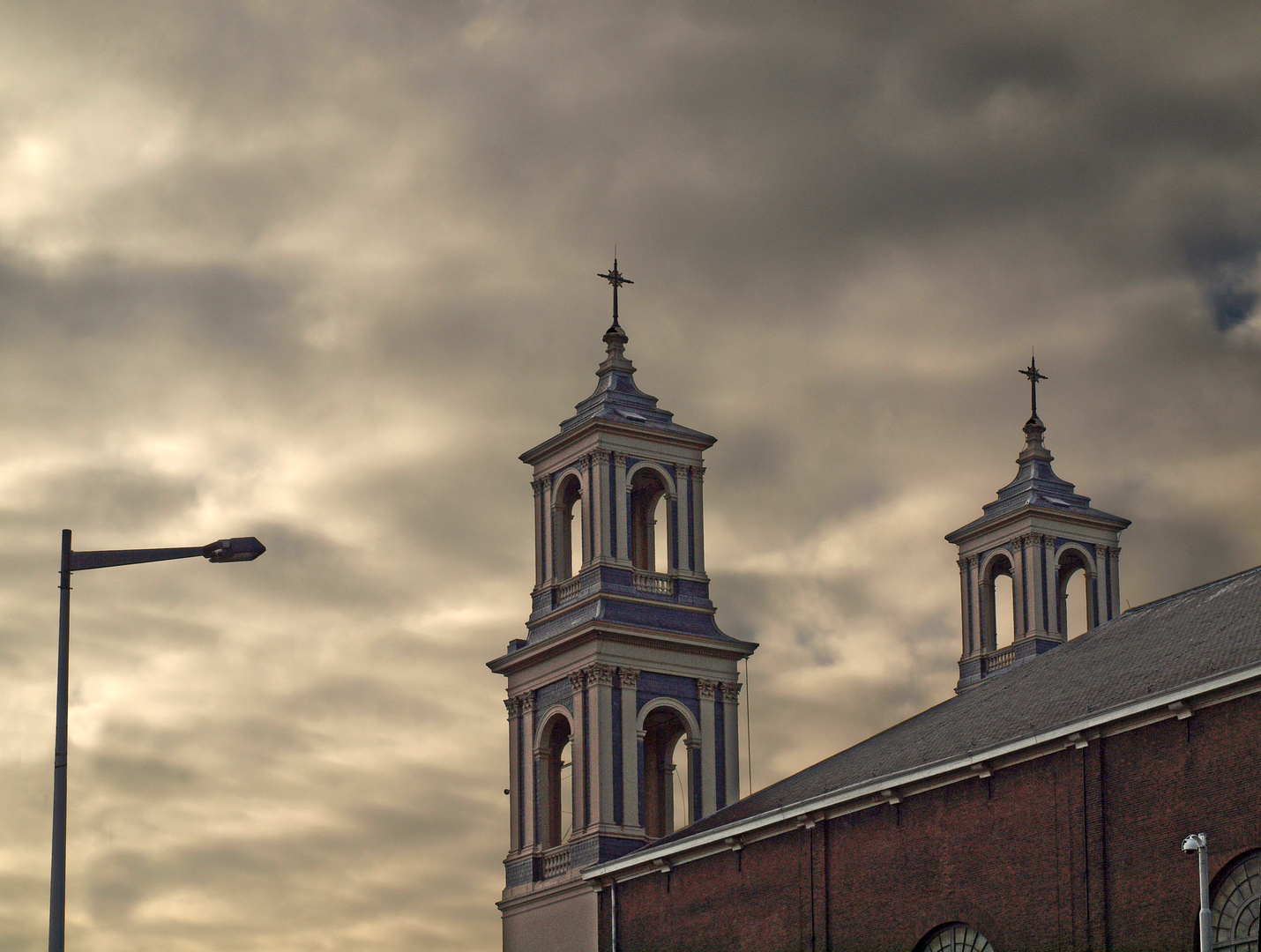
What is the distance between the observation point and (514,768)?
2702 inches

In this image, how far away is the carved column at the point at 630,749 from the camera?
64.9 meters

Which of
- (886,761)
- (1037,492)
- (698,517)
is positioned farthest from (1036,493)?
(886,761)

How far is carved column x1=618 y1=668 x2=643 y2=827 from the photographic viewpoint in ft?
213

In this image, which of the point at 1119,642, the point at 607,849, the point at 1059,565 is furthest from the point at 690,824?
the point at 1059,565

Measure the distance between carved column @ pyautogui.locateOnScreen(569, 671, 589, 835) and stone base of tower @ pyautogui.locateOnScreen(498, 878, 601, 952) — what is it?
6.84 feet

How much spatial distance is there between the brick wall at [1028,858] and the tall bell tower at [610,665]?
9.56 m

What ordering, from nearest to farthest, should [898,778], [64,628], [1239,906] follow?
[64,628], [1239,906], [898,778]

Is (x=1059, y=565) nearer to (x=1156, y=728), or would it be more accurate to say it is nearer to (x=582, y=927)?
(x=582, y=927)

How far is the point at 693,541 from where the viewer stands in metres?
68.6

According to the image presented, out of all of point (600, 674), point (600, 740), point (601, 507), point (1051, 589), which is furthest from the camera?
point (1051, 589)

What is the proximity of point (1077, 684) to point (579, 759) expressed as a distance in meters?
20.7

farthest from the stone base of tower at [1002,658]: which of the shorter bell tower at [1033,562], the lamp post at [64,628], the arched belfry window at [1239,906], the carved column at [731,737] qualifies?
the lamp post at [64,628]

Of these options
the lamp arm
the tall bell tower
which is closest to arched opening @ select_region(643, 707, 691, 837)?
the tall bell tower

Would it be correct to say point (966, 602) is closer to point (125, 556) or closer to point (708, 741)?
point (708, 741)
